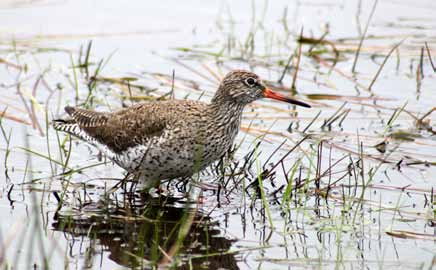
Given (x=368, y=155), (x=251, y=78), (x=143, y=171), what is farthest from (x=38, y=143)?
(x=368, y=155)

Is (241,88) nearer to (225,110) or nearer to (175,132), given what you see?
(225,110)

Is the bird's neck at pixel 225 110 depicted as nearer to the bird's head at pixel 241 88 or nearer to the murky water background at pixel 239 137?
the bird's head at pixel 241 88

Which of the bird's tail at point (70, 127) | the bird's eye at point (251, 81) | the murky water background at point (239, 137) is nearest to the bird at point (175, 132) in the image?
the bird's eye at point (251, 81)

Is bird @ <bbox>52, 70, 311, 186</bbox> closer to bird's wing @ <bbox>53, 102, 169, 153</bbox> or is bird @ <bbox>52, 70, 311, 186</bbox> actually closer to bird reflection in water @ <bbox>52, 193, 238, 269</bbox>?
bird's wing @ <bbox>53, 102, 169, 153</bbox>

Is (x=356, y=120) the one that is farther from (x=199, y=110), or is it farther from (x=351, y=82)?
(x=199, y=110)

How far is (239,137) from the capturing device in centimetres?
1077

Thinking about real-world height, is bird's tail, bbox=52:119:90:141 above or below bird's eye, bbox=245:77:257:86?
below

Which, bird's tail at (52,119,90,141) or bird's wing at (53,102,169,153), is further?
bird's tail at (52,119,90,141)

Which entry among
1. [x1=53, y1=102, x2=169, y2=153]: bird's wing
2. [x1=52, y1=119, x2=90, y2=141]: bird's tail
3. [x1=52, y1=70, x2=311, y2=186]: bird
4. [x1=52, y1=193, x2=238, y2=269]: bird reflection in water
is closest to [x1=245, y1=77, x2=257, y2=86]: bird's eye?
[x1=52, y1=70, x2=311, y2=186]: bird

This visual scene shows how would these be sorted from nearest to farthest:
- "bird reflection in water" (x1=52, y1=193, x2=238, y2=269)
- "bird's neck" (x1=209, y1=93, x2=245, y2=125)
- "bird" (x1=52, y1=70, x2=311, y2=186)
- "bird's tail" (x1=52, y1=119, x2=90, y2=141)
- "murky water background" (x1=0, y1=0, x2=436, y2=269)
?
"bird reflection in water" (x1=52, y1=193, x2=238, y2=269), "murky water background" (x1=0, y1=0, x2=436, y2=269), "bird" (x1=52, y1=70, x2=311, y2=186), "bird's neck" (x1=209, y1=93, x2=245, y2=125), "bird's tail" (x1=52, y1=119, x2=90, y2=141)

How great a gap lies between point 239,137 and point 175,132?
2.05m

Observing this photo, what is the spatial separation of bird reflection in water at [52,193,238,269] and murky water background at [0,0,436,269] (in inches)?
0.9

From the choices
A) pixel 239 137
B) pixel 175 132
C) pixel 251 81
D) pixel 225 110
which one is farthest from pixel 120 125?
pixel 239 137

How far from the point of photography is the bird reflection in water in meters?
7.39
